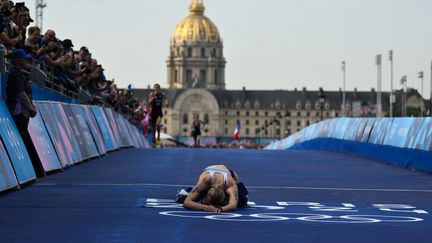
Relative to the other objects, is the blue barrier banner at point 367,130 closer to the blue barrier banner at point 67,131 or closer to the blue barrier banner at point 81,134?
the blue barrier banner at point 81,134

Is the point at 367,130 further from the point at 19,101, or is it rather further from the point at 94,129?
the point at 19,101

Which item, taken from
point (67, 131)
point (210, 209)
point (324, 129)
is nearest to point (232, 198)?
point (210, 209)

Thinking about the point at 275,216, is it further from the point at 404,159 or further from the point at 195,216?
the point at 404,159

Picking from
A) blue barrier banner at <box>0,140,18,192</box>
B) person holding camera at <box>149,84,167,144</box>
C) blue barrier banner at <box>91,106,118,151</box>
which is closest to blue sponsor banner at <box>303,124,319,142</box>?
person holding camera at <box>149,84,167,144</box>

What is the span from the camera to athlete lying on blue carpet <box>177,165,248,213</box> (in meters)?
12.1

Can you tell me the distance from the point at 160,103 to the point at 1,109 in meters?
19.3

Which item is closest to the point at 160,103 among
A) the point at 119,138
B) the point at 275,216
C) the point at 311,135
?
the point at 119,138

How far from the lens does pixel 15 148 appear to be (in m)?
15.2

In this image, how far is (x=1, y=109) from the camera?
1558 cm

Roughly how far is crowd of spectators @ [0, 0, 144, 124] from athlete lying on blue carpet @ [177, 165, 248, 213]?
5.41m

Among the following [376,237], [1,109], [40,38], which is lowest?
[376,237]

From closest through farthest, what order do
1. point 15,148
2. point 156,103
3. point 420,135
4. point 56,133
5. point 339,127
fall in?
point 15,148 → point 56,133 → point 420,135 → point 156,103 → point 339,127

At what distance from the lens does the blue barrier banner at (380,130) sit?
2796 cm

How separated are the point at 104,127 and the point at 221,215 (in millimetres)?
16986
